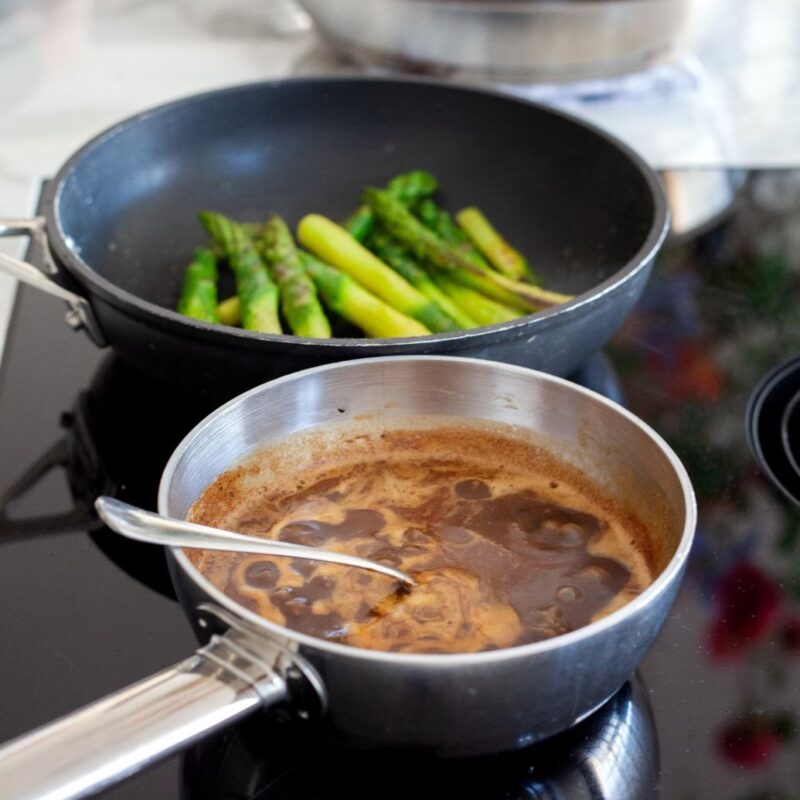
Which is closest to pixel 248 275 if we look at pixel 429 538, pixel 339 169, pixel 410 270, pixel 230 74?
pixel 410 270

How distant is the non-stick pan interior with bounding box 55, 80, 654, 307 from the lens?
1089 mm

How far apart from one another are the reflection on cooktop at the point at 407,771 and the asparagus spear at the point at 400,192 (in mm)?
622

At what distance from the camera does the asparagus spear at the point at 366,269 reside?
3.32ft

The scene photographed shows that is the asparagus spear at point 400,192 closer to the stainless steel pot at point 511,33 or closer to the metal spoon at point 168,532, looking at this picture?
the stainless steel pot at point 511,33

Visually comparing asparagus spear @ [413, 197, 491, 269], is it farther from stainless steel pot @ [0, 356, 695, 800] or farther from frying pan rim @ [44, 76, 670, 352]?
stainless steel pot @ [0, 356, 695, 800]

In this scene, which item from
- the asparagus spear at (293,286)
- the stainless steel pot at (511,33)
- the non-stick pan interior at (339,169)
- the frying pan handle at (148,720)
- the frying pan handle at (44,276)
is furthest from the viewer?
the stainless steel pot at (511,33)

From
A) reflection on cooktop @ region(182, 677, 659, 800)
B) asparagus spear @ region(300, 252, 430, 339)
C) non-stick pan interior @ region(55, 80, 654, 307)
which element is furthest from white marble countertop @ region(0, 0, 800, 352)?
reflection on cooktop @ region(182, 677, 659, 800)

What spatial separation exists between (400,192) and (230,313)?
0.24 meters

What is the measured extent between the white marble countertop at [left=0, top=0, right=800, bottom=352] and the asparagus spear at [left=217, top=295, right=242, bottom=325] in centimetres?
33

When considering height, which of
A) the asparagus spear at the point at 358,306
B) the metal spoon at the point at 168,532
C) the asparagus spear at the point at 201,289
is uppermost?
the metal spoon at the point at 168,532

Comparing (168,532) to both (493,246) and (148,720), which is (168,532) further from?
(493,246)

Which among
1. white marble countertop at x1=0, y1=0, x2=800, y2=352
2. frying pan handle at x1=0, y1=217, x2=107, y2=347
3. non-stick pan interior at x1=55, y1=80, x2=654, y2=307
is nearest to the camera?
frying pan handle at x1=0, y1=217, x2=107, y2=347

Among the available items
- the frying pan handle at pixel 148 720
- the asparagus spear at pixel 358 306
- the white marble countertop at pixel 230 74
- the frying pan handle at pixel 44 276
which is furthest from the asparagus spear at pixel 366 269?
the frying pan handle at pixel 148 720

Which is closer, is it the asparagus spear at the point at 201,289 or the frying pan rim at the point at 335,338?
the frying pan rim at the point at 335,338
